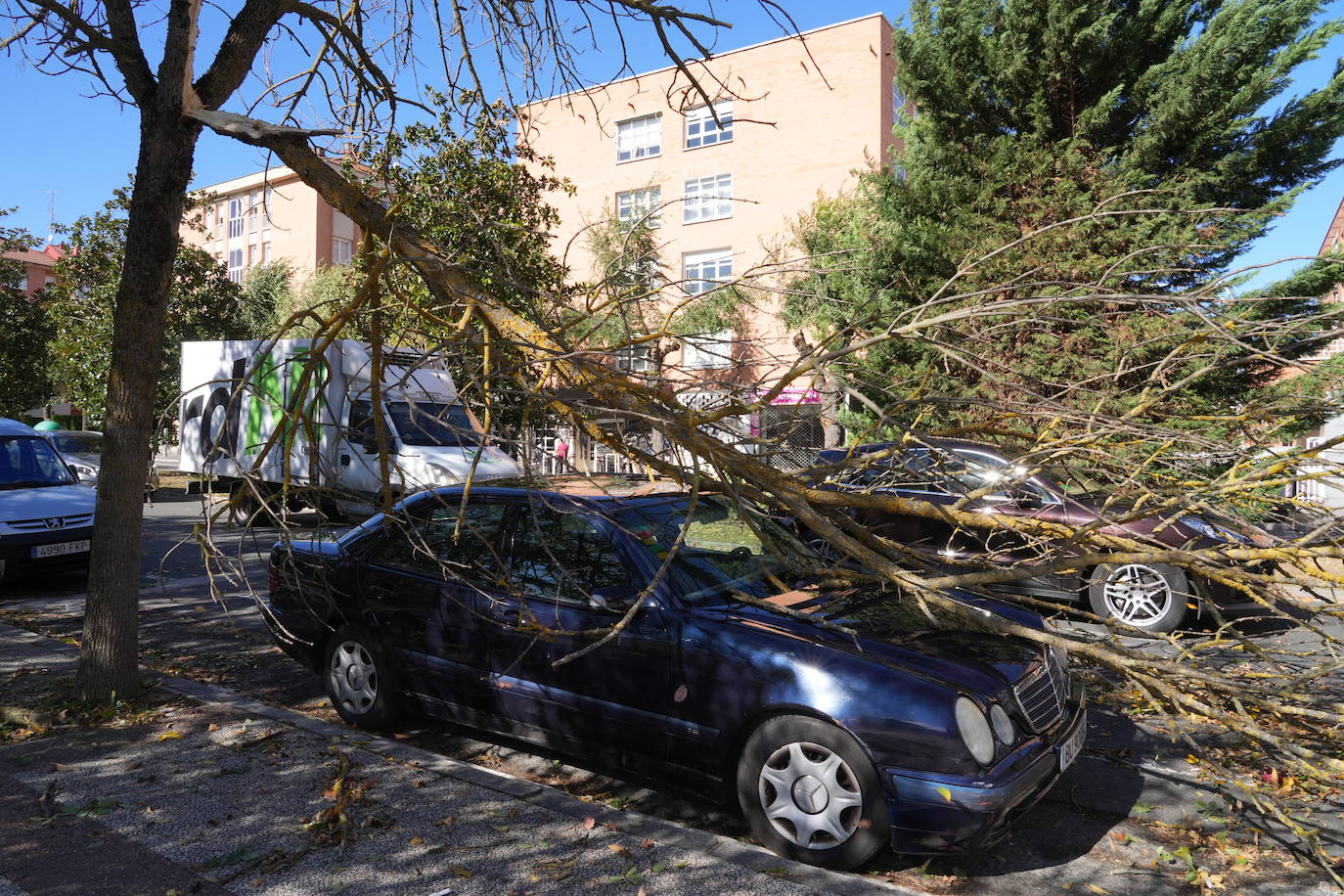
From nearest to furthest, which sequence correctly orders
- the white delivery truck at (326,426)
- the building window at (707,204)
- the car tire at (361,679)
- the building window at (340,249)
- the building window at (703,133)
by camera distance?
the car tire at (361,679) → the white delivery truck at (326,426) → the building window at (707,204) → the building window at (703,133) → the building window at (340,249)

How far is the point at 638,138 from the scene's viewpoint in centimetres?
2981

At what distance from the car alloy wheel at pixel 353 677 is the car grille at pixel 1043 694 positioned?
343 centimetres

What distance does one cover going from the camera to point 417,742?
4.86 m

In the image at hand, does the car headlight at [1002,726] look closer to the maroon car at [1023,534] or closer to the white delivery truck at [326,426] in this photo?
the maroon car at [1023,534]

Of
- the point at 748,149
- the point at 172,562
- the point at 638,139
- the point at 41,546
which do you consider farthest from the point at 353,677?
the point at 638,139

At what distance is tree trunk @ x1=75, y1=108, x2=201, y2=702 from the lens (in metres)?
4.92

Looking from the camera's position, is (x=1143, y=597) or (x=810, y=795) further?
(x=1143, y=597)

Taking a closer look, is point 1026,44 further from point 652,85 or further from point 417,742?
point 652,85

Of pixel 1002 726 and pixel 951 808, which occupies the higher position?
pixel 1002 726

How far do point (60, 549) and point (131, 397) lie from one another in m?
5.54

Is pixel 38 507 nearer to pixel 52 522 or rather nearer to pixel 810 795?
pixel 52 522

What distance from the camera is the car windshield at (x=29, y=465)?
388 inches

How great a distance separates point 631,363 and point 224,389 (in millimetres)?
12528

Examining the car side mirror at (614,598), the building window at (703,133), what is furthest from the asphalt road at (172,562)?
the building window at (703,133)
